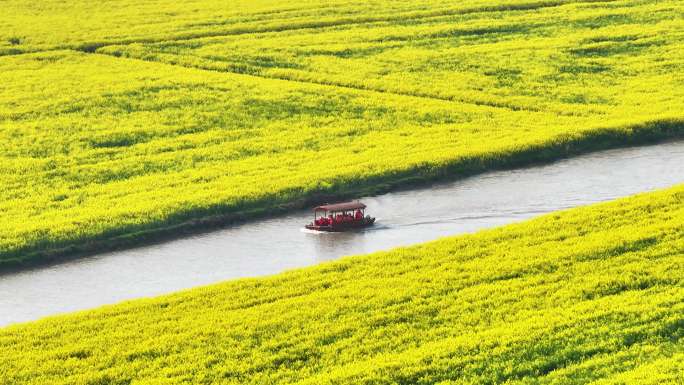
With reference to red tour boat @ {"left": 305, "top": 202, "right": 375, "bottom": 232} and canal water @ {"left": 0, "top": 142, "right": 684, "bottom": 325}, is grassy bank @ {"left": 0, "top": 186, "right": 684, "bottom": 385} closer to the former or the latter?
canal water @ {"left": 0, "top": 142, "right": 684, "bottom": 325}

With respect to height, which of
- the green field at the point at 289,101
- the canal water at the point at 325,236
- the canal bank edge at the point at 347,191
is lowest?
the canal water at the point at 325,236

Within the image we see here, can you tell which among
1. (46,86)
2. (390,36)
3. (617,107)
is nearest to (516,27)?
(390,36)

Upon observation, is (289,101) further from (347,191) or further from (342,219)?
(342,219)

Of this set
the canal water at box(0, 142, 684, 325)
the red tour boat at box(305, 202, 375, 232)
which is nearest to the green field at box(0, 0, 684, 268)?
the canal water at box(0, 142, 684, 325)

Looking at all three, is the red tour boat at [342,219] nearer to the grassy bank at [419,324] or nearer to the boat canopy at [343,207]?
the boat canopy at [343,207]

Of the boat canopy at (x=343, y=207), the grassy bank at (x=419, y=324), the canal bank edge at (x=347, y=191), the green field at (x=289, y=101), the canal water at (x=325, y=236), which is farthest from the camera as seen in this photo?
the green field at (x=289, y=101)

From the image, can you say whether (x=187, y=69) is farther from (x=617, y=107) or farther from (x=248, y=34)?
(x=617, y=107)

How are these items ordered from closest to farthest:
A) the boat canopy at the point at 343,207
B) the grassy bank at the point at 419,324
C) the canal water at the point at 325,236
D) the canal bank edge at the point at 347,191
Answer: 1. the grassy bank at the point at 419,324
2. the canal water at the point at 325,236
3. the canal bank edge at the point at 347,191
4. the boat canopy at the point at 343,207

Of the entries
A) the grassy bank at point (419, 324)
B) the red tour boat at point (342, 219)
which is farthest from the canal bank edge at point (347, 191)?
the grassy bank at point (419, 324)
